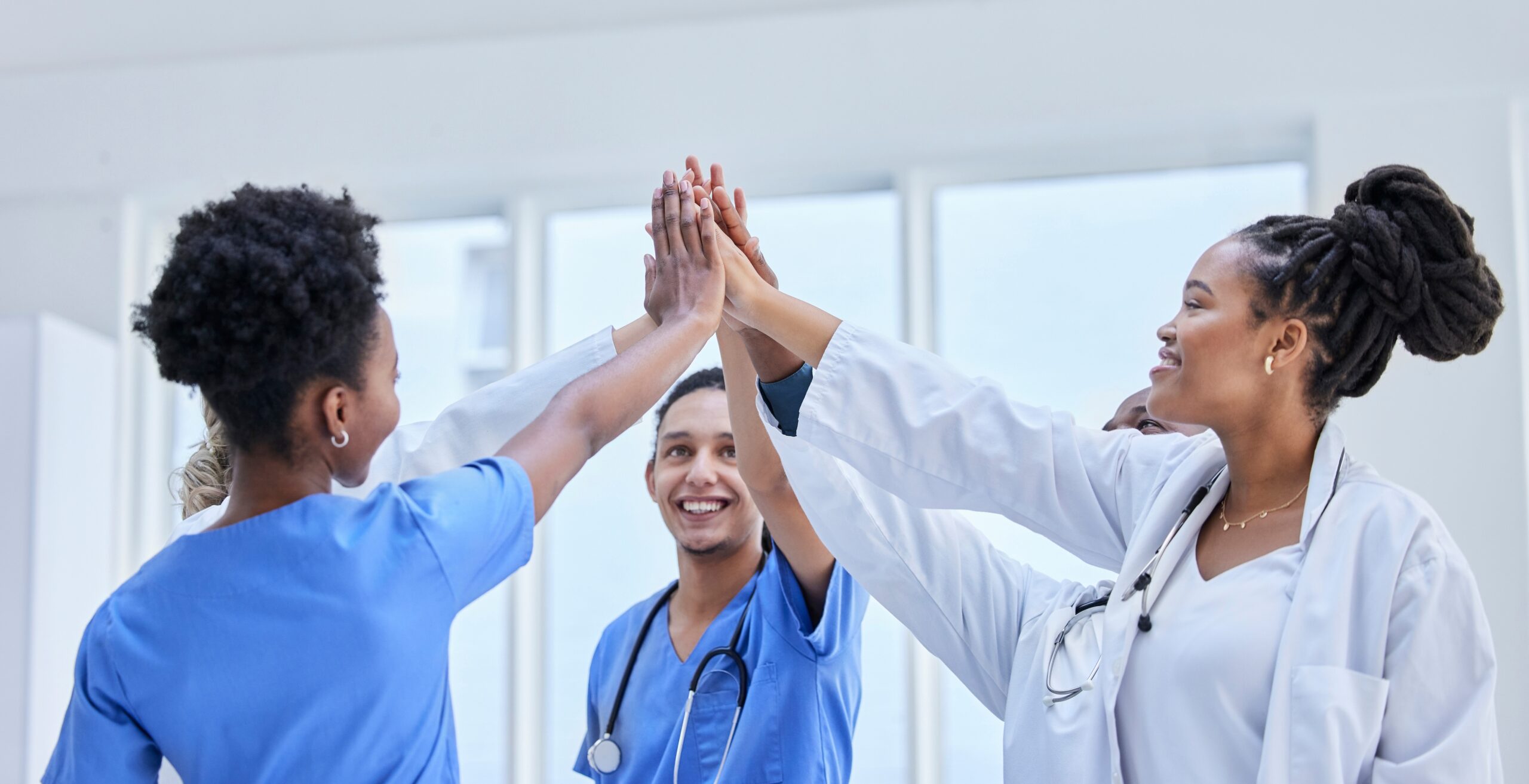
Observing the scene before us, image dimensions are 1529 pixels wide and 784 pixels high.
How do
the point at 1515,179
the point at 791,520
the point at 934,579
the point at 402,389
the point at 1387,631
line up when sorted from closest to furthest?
the point at 1387,631 < the point at 934,579 < the point at 791,520 < the point at 1515,179 < the point at 402,389

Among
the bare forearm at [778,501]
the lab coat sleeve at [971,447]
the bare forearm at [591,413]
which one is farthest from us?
the bare forearm at [778,501]

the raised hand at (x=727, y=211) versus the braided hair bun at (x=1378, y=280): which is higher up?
the raised hand at (x=727, y=211)

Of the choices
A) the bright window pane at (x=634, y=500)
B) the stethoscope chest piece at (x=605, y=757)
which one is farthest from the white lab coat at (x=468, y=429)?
the bright window pane at (x=634, y=500)

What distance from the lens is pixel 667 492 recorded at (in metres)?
2.47

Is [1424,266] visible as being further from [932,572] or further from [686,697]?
[686,697]

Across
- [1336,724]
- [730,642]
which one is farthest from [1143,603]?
[730,642]

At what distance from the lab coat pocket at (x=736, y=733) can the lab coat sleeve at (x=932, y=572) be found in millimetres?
289

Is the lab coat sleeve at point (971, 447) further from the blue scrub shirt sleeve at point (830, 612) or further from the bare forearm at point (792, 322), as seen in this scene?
the blue scrub shirt sleeve at point (830, 612)

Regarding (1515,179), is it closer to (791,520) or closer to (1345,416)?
(1345,416)

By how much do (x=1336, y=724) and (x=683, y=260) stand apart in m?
1.05

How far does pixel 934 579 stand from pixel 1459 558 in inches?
27.3

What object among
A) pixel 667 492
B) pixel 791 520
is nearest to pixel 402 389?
pixel 667 492

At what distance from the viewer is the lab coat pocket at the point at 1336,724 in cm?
139

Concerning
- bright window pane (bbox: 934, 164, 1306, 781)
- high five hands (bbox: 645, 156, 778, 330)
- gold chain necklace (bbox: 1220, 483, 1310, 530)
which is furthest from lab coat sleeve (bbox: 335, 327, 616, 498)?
bright window pane (bbox: 934, 164, 1306, 781)
